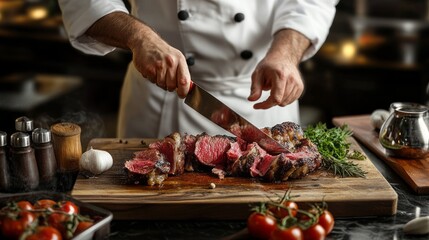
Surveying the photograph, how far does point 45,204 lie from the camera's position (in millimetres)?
2225

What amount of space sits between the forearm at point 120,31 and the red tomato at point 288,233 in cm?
111

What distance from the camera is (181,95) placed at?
107 inches

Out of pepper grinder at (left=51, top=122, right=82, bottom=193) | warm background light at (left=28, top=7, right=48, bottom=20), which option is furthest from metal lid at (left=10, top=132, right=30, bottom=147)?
warm background light at (left=28, top=7, right=48, bottom=20)

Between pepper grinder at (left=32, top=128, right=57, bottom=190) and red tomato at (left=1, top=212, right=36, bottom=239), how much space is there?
53 cm

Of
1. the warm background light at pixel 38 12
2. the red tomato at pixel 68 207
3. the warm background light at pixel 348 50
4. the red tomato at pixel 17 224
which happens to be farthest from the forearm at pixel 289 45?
the warm background light at pixel 38 12

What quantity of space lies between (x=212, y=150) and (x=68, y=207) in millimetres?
758

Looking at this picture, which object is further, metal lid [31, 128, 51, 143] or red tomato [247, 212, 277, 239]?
metal lid [31, 128, 51, 143]

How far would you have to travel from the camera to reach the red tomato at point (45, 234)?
6.68 feet

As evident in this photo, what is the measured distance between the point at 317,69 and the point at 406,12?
2.75 feet

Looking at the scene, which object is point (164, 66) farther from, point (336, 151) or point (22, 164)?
point (336, 151)

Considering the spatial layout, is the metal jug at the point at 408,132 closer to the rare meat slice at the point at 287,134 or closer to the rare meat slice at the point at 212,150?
the rare meat slice at the point at 287,134

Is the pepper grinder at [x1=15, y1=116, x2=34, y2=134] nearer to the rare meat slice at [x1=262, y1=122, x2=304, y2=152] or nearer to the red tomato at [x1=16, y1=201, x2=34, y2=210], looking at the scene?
the red tomato at [x1=16, y1=201, x2=34, y2=210]

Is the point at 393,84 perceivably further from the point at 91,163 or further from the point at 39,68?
the point at 91,163

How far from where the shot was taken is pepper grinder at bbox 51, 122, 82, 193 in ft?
9.11
